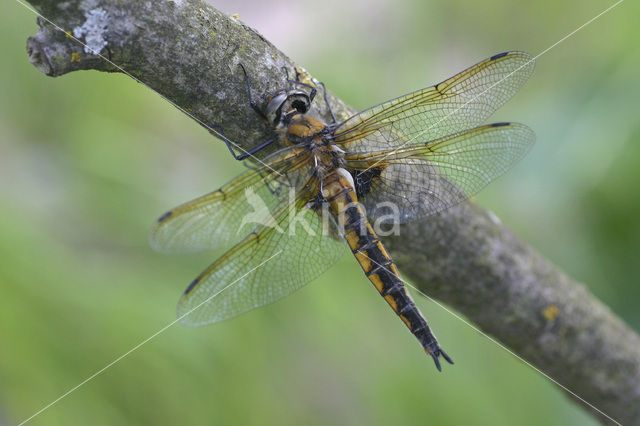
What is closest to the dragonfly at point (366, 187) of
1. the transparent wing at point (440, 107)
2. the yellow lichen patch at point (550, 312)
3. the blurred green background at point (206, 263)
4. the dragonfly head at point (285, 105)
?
the transparent wing at point (440, 107)

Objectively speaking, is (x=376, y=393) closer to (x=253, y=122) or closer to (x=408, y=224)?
(x=408, y=224)

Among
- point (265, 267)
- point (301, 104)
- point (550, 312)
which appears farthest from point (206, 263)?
point (550, 312)

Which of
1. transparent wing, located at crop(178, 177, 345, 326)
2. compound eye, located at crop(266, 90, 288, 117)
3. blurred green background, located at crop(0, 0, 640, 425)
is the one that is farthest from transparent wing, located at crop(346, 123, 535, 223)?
blurred green background, located at crop(0, 0, 640, 425)

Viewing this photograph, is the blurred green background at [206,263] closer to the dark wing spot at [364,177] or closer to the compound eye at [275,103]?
the dark wing spot at [364,177]

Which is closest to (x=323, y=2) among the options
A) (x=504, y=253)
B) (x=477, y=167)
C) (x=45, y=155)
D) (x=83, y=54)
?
(x=45, y=155)

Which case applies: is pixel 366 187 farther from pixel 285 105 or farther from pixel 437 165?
pixel 285 105
